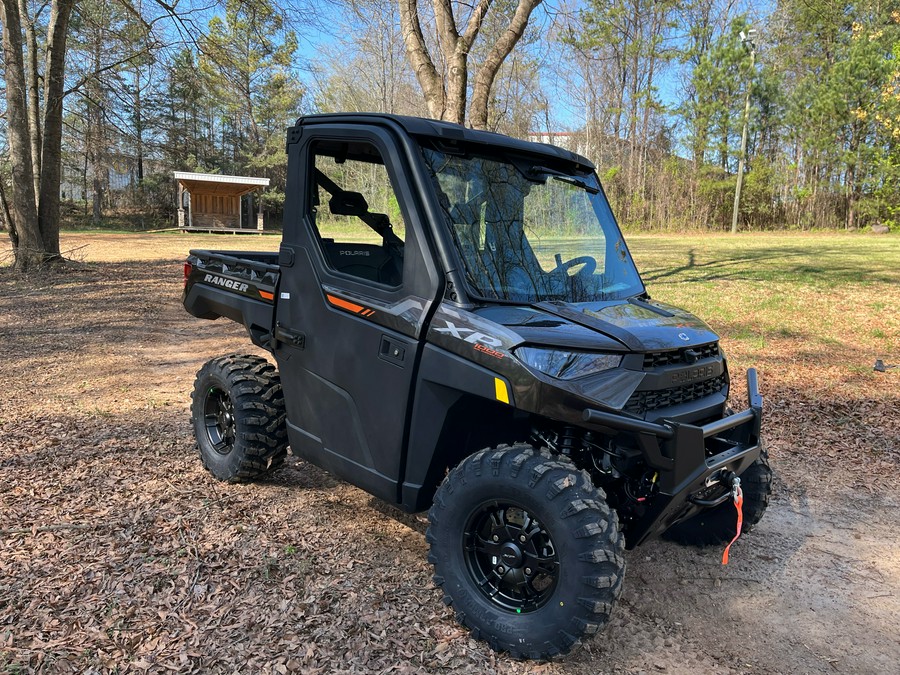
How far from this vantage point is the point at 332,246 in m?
3.55

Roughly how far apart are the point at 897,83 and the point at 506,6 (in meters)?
23.0

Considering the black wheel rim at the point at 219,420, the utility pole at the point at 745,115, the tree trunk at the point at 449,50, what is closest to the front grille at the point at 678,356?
the black wheel rim at the point at 219,420

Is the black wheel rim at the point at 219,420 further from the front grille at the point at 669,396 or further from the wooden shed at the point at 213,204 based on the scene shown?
the wooden shed at the point at 213,204

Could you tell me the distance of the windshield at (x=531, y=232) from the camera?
3.00m

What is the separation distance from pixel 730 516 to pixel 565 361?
1664mm

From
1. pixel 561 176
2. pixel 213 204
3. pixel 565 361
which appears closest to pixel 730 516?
pixel 565 361

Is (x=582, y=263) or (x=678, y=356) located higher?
(x=582, y=263)

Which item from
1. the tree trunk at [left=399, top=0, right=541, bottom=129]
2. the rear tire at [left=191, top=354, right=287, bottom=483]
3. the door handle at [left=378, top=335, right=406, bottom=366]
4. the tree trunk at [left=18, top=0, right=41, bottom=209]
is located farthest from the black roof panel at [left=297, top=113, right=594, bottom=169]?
the tree trunk at [left=18, top=0, right=41, bottom=209]

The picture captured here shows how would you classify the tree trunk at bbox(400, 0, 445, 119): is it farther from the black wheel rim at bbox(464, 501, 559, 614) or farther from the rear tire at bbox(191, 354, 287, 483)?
the black wheel rim at bbox(464, 501, 559, 614)

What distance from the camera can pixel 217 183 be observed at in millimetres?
30641

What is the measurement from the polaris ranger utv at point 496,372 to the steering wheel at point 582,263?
0.01 m

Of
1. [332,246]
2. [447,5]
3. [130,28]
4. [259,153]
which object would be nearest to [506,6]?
[447,5]

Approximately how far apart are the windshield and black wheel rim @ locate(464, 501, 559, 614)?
37.3 inches

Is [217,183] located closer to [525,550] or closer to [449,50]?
[449,50]
